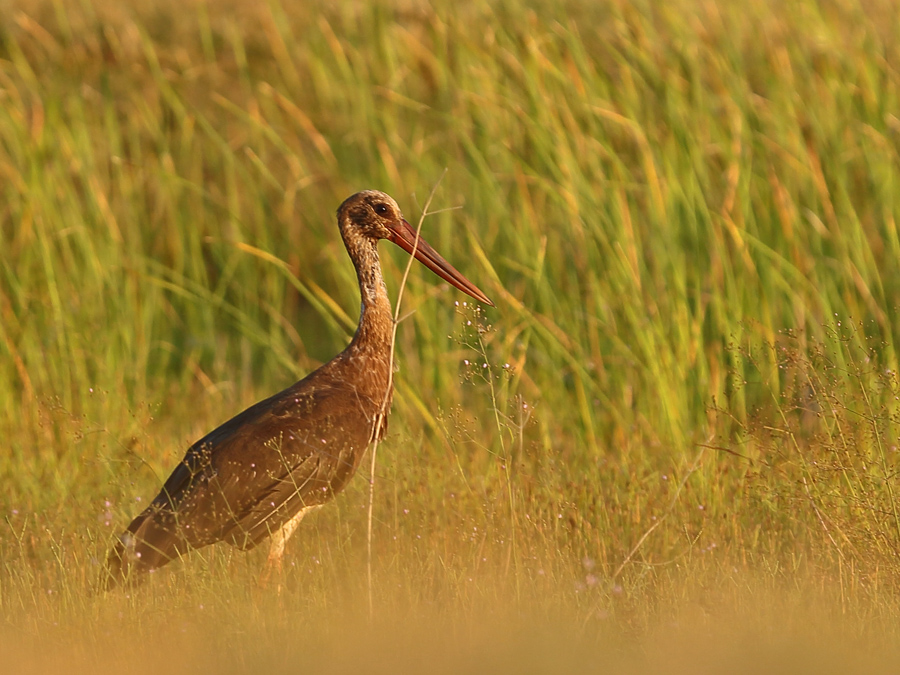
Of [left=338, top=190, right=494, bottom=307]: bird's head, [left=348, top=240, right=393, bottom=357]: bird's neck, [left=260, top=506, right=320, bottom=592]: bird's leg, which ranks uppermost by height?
[left=338, top=190, right=494, bottom=307]: bird's head

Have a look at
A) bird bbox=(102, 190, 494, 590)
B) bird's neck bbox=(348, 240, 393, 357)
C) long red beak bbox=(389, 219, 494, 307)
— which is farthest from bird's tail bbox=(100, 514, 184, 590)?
long red beak bbox=(389, 219, 494, 307)

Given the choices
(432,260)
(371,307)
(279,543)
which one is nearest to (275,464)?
(279,543)

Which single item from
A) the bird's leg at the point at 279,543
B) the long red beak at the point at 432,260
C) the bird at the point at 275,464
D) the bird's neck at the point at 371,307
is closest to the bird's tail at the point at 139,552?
the bird at the point at 275,464

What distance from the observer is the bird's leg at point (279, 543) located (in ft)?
11.3

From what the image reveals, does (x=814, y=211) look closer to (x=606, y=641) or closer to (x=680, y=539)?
(x=680, y=539)

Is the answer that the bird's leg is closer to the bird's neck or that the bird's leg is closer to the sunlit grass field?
the sunlit grass field

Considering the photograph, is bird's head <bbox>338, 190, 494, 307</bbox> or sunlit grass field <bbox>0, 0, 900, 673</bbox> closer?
sunlit grass field <bbox>0, 0, 900, 673</bbox>

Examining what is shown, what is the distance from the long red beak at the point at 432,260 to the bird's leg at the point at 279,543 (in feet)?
3.17

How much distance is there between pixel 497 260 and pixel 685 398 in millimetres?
1157

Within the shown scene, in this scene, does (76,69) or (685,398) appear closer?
(685,398)

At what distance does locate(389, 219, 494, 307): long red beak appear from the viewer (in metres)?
4.16

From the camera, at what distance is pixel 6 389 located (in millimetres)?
4953

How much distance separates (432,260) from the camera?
4.18 meters

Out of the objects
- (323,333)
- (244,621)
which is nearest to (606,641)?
(244,621)
